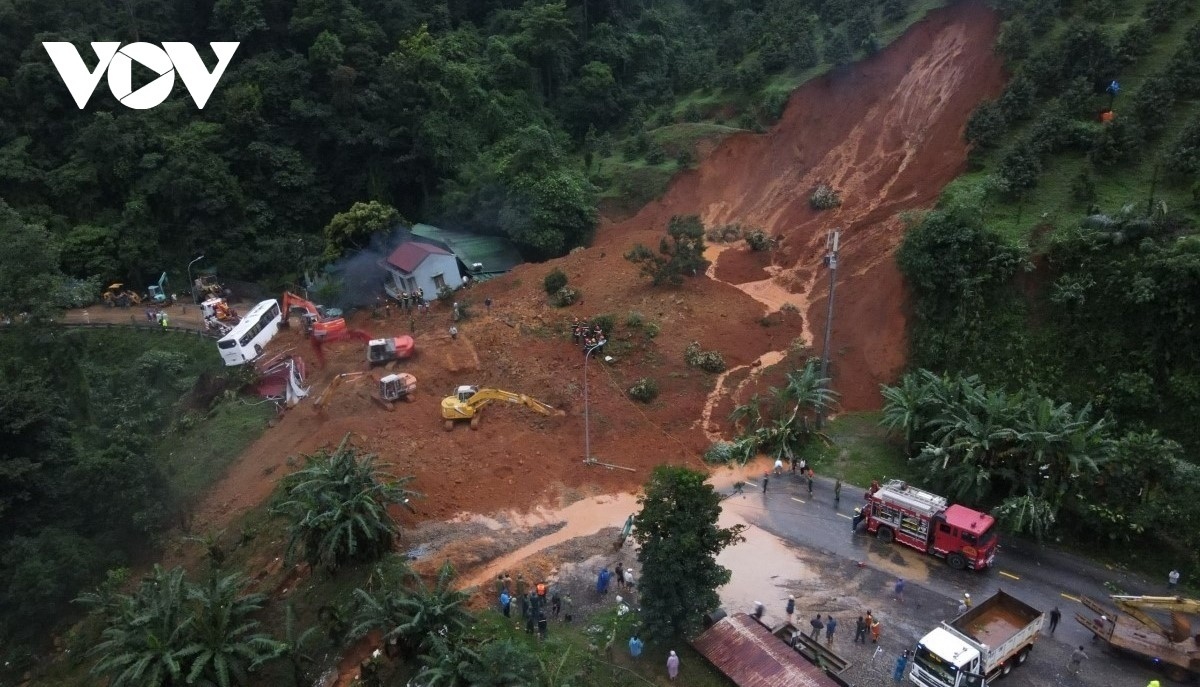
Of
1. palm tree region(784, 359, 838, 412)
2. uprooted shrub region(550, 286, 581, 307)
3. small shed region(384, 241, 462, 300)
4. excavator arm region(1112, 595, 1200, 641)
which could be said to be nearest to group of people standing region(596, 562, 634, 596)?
palm tree region(784, 359, 838, 412)

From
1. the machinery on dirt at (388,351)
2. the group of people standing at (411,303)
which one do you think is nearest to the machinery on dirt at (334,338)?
the group of people standing at (411,303)

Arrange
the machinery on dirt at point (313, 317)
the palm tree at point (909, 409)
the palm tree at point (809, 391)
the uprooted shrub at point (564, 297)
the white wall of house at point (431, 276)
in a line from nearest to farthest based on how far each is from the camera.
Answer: the palm tree at point (909, 409), the palm tree at point (809, 391), the uprooted shrub at point (564, 297), the machinery on dirt at point (313, 317), the white wall of house at point (431, 276)

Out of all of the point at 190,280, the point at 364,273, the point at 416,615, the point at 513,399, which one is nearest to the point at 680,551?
the point at 416,615

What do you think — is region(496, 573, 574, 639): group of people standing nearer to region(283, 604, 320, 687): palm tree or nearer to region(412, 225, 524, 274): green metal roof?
region(283, 604, 320, 687): palm tree

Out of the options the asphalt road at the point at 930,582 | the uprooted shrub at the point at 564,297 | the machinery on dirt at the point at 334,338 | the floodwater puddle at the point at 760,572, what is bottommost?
the floodwater puddle at the point at 760,572

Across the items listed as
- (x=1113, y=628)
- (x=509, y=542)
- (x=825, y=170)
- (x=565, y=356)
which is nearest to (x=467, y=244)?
(x=565, y=356)

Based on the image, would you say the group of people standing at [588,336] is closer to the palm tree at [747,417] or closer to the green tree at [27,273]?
the palm tree at [747,417]
